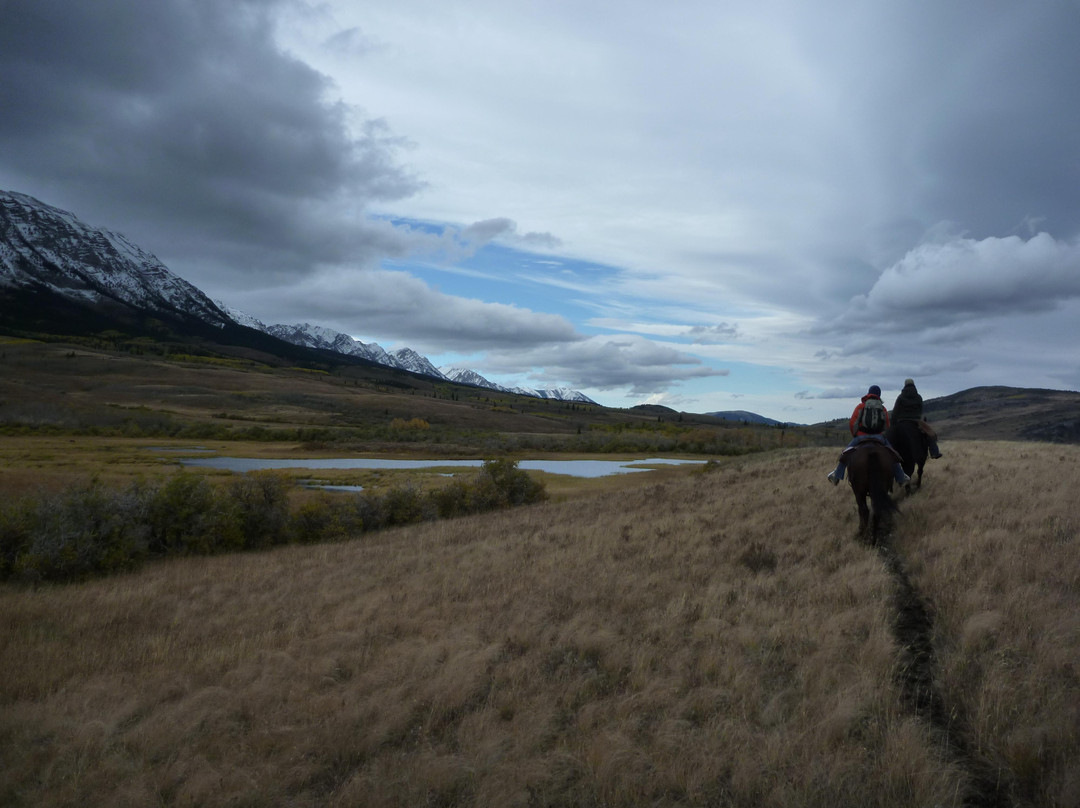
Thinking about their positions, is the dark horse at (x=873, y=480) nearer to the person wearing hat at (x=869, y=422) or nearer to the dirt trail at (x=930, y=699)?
the person wearing hat at (x=869, y=422)

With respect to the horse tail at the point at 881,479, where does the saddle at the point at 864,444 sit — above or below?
above

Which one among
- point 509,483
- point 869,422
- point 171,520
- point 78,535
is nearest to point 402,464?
point 509,483

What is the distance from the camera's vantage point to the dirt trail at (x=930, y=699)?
4.34 meters

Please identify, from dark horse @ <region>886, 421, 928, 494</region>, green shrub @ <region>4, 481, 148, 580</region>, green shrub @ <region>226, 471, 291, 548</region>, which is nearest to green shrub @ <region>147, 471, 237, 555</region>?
green shrub @ <region>226, 471, 291, 548</region>

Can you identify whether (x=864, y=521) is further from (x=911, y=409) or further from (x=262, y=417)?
(x=262, y=417)

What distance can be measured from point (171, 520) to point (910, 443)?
23547mm

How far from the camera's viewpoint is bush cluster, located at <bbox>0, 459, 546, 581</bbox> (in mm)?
16031

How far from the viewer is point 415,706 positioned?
248 inches

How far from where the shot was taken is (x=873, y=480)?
11.3 m

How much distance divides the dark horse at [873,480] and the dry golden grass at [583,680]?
68 cm

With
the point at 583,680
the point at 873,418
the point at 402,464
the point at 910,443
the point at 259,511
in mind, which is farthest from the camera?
the point at 402,464

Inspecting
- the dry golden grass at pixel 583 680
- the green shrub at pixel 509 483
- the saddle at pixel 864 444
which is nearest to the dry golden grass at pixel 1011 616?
the dry golden grass at pixel 583 680

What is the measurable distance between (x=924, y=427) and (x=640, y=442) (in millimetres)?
73085

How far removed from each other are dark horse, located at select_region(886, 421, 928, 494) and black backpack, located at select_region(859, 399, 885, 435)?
359 cm
